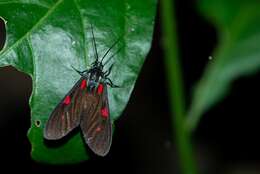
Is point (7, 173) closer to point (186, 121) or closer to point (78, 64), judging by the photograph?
point (186, 121)

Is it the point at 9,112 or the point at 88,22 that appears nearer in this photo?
the point at 88,22

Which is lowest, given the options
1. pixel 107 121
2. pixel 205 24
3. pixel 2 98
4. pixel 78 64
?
pixel 107 121

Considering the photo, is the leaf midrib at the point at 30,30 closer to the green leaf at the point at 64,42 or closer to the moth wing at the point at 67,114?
the green leaf at the point at 64,42

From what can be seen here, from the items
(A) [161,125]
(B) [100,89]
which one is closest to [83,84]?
(B) [100,89]

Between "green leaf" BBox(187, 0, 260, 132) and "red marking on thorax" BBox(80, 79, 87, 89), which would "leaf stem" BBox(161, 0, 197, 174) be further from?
"red marking on thorax" BBox(80, 79, 87, 89)

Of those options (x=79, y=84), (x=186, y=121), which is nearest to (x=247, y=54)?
(x=186, y=121)

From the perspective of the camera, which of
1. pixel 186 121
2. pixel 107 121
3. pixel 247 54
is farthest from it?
pixel 247 54

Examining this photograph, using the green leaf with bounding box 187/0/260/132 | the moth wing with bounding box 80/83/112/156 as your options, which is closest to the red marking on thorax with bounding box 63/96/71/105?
the moth wing with bounding box 80/83/112/156
